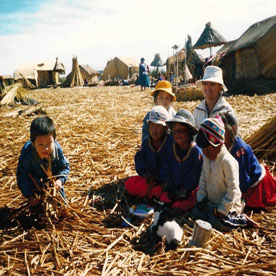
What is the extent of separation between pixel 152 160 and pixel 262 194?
113 cm

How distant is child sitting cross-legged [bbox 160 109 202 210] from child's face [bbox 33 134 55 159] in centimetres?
109

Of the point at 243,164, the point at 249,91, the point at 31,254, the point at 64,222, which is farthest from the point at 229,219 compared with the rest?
the point at 249,91

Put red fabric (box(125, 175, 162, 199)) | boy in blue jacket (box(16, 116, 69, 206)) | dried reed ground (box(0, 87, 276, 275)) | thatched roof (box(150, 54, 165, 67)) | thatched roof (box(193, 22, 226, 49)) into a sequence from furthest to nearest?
thatched roof (box(150, 54, 165, 67)), thatched roof (box(193, 22, 226, 49)), red fabric (box(125, 175, 162, 199)), boy in blue jacket (box(16, 116, 69, 206)), dried reed ground (box(0, 87, 276, 275))

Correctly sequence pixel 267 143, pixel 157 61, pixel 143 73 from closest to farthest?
1. pixel 267 143
2. pixel 143 73
3. pixel 157 61

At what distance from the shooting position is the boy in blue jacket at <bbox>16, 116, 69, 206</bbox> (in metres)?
2.08

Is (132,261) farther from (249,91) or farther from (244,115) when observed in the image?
(249,91)

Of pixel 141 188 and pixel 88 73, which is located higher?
pixel 88 73

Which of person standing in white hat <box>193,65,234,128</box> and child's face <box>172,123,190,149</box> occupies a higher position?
Result: person standing in white hat <box>193,65,234,128</box>

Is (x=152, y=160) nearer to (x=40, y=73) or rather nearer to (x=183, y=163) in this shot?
(x=183, y=163)

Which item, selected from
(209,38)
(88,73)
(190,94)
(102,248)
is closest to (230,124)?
Result: (102,248)

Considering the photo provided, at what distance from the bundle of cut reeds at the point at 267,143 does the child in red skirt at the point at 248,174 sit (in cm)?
102

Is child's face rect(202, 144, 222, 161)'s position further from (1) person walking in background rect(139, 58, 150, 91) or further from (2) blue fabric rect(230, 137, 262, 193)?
(1) person walking in background rect(139, 58, 150, 91)

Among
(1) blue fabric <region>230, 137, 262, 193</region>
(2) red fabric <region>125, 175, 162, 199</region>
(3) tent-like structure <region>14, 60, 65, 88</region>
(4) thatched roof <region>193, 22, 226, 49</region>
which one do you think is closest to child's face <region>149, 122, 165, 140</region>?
(2) red fabric <region>125, 175, 162, 199</region>

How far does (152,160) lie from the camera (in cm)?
281
